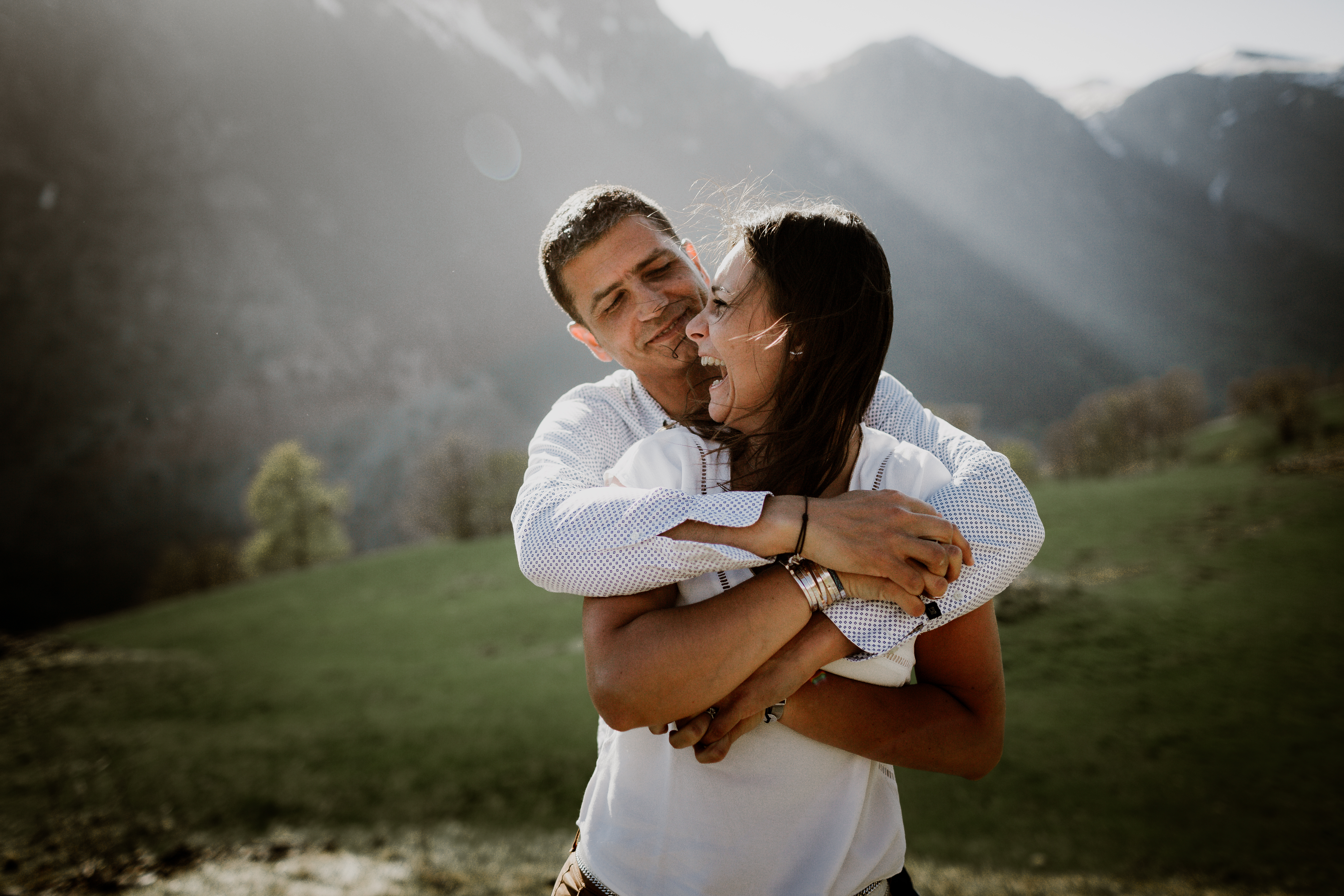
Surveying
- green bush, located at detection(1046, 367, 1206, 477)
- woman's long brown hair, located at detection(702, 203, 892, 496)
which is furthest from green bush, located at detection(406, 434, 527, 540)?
woman's long brown hair, located at detection(702, 203, 892, 496)

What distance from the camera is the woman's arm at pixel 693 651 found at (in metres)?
1.49

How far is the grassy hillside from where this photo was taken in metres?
9.38

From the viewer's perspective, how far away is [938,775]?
31.3 ft

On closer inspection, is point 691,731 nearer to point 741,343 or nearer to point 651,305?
point 741,343

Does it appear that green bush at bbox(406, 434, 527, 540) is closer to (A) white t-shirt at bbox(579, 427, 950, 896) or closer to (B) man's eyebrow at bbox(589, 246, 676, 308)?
(B) man's eyebrow at bbox(589, 246, 676, 308)

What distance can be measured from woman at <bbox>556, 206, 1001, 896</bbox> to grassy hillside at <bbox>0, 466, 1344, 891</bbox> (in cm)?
828

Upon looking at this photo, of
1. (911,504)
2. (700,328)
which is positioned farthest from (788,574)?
(700,328)

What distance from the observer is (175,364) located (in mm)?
98312

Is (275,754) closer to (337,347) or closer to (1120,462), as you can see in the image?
(1120,462)

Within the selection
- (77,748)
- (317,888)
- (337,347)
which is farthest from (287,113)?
(317,888)

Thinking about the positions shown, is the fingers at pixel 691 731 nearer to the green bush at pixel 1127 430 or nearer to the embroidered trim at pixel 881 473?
the embroidered trim at pixel 881 473

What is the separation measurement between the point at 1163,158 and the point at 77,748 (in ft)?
770

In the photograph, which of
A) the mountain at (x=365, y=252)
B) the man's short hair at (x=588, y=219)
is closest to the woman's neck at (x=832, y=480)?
the man's short hair at (x=588, y=219)

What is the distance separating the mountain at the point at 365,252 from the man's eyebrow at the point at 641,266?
6961 centimetres
